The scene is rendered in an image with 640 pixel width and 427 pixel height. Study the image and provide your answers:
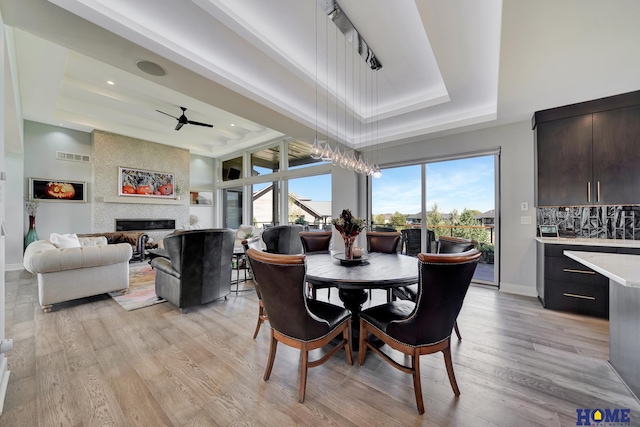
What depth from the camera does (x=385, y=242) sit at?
10.8ft

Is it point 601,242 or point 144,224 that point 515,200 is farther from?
point 144,224

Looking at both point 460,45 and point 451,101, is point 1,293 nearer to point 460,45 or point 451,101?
point 460,45

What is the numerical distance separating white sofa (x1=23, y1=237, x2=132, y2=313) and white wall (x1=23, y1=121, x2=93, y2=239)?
3622mm

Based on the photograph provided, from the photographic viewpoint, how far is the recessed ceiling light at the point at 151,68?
7.97 ft

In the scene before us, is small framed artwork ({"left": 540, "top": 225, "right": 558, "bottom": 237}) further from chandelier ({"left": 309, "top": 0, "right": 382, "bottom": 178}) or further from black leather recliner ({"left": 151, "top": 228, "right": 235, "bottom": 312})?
black leather recliner ({"left": 151, "top": 228, "right": 235, "bottom": 312})

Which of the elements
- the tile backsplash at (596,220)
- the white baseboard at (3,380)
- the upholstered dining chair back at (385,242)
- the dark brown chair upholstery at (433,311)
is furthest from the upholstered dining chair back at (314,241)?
the tile backsplash at (596,220)

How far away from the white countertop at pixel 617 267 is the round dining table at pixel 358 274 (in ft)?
3.33

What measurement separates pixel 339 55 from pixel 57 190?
7.53 meters

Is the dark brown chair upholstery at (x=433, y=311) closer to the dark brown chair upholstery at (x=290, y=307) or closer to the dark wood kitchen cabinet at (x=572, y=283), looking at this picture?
the dark brown chair upholstery at (x=290, y=307)

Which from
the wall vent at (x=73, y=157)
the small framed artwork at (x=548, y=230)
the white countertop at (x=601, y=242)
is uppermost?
the wall vent at (x=73, y=157)

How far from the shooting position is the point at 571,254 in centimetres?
202

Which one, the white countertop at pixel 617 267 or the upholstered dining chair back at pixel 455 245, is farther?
the upholstered dining chair back at pixel 455 245

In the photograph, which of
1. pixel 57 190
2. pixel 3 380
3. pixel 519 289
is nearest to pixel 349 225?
pixel 3 380

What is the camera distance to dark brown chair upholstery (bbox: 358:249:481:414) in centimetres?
142
